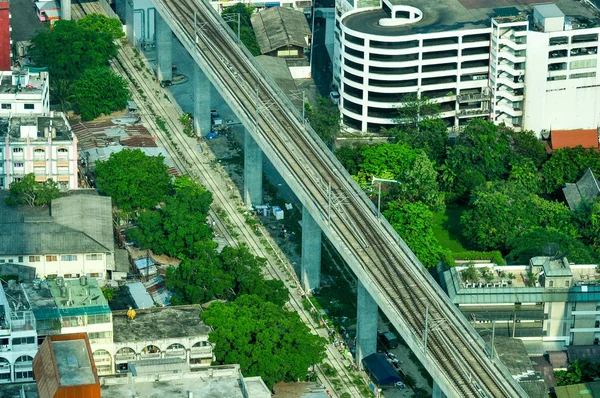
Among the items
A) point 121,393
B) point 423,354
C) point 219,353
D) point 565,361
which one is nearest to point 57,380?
point 121,393

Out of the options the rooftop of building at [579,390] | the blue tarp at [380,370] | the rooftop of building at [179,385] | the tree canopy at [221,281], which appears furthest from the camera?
the tree canopy at [221,281]

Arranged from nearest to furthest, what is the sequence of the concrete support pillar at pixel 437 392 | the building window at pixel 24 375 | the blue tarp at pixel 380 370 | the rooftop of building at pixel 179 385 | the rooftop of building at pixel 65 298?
the rooftop of building at pixel 179 385
the building window at pixel 24 375
the concrete support pillar at pixel 437 392
the rooftop of building at pixel 65 298
the blue tarp at pixel 380 370

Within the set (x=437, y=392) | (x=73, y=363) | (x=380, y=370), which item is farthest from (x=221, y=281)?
(x=73, y=363)

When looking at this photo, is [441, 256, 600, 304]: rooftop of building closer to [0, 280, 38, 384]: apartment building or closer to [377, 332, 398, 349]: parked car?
[377, 332, 398, 349]: parked car

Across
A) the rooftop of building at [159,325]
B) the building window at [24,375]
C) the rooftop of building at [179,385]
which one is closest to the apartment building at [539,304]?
the rooftop of building at [159,325]

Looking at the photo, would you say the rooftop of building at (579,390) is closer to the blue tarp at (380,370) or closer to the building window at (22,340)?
the blue tarp at (380,370)

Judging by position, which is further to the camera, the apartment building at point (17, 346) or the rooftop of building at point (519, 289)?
the rooftop of building at point (519, 289)

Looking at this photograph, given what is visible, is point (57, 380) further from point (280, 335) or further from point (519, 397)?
point (519, 397)
